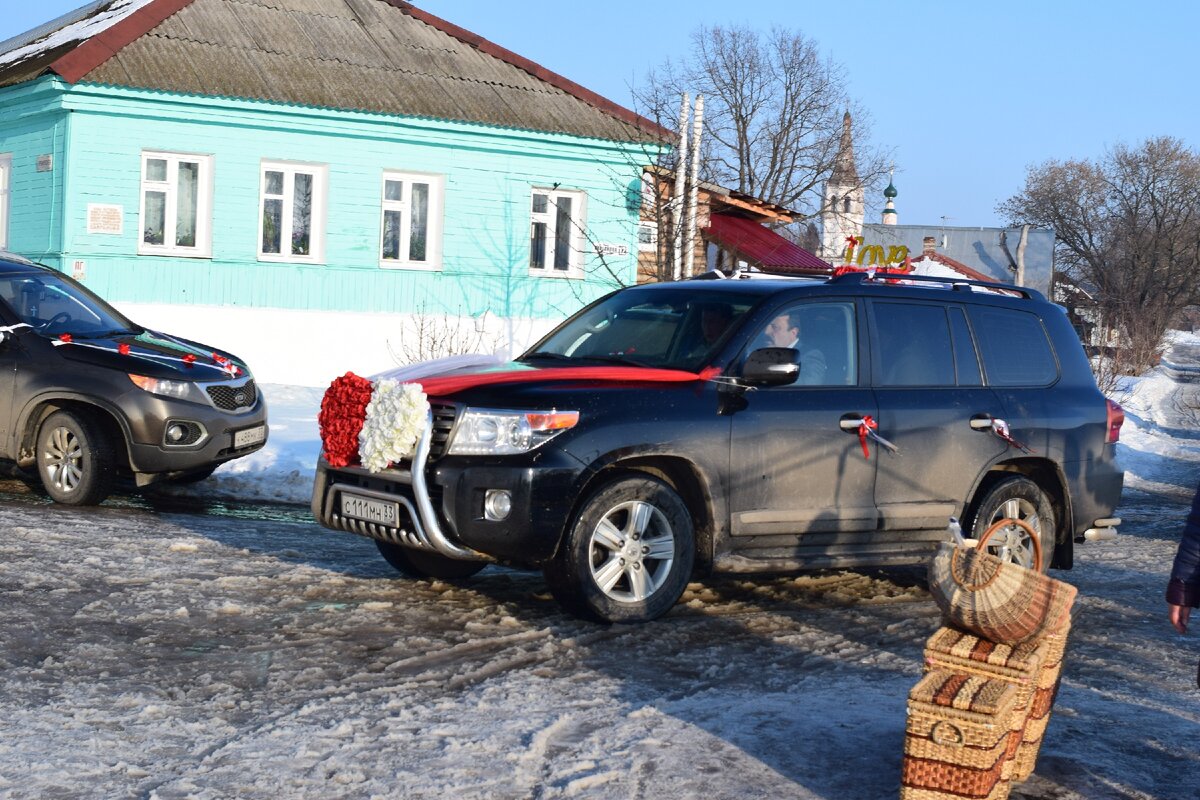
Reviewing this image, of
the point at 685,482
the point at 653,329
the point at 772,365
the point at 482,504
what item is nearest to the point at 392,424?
the point at 482,504

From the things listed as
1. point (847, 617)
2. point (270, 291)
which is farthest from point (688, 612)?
point (270, 291)

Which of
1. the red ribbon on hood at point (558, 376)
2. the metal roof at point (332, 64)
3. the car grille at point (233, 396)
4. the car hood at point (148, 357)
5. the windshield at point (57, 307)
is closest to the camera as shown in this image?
the red ribbon on hood at point (558, 376)

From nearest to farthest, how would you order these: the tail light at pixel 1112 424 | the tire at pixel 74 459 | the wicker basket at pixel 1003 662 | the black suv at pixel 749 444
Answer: the wicker basket at pixel 1003 662
the black suv at pixel 749 444
the tail light at pixel 1112 424
the tire at pixel 74 459

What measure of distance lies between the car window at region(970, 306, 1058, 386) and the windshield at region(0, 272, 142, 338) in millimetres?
6368

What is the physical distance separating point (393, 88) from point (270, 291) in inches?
143

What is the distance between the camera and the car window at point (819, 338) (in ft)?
25.1

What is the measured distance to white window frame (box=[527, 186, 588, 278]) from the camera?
24.1 meters

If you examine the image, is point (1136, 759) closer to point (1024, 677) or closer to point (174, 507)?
point (1024, 677)

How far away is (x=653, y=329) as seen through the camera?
7863mm

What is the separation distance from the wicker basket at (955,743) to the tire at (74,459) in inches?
284

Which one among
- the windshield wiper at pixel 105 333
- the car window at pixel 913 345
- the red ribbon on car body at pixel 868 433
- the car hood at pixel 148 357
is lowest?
the red ribbon on car body at pixel 868 433

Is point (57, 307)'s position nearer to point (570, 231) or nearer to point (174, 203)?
point (174, 203)

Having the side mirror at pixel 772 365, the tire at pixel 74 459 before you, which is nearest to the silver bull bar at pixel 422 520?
the side mirror at pixel 772 365

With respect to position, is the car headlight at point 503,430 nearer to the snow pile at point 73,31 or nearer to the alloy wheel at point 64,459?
the alloy wheel at point 64,459
